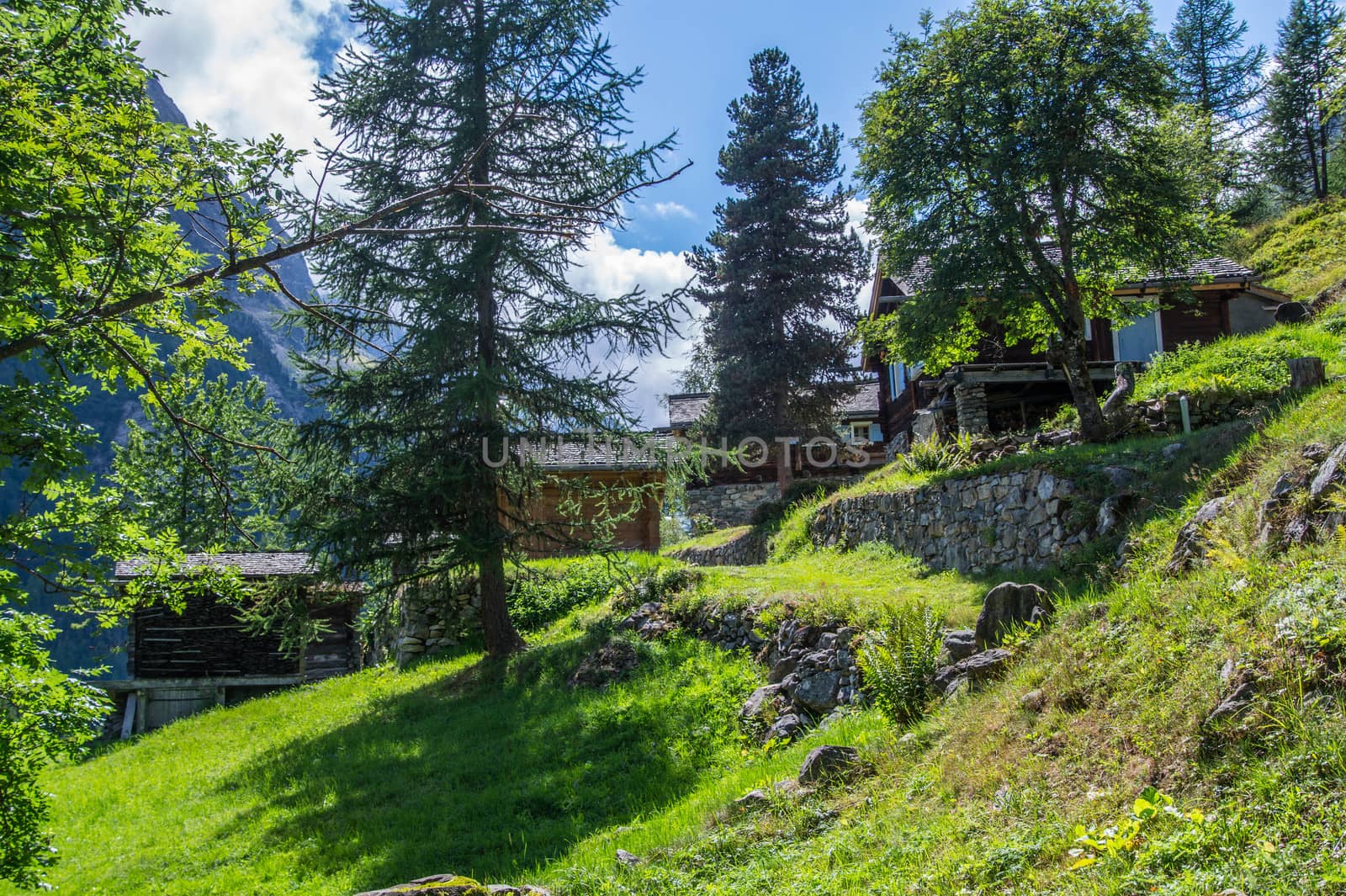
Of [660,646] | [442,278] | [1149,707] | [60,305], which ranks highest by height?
[442,278]

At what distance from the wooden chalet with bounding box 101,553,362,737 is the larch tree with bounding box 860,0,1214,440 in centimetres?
1615

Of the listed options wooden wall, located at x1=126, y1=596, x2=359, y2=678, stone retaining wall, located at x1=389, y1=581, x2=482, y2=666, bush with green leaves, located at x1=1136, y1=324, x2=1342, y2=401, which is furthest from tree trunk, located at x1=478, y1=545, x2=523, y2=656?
bush with green leaves, located at x1=1136, y1=324, x2=1342, y2=401

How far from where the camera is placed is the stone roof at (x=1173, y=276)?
14.9m

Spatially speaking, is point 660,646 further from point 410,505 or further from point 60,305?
point 60,305

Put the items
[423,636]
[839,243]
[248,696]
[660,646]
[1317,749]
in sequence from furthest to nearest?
1. [839,243]
2. [248,696]
3. [423,636]
4. [660,646]
5. [1317,749]

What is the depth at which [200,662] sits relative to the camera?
22281mm

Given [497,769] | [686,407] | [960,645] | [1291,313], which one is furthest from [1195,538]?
[686,407]

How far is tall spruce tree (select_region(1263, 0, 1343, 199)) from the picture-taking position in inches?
1582

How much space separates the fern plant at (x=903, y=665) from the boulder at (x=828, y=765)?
2.64ft

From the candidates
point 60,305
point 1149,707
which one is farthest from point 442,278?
point 1149,707

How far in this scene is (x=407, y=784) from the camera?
9.51m

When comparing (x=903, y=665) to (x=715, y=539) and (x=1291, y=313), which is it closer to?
(x=715, y=539)

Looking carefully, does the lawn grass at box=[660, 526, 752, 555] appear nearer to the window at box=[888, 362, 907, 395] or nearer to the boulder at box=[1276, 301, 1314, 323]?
the window at box=[888, 362, 907, 395]

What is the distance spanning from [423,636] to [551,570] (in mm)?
2939
